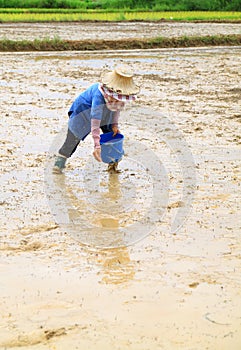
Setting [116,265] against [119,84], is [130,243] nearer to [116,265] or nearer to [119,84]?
[116,265]

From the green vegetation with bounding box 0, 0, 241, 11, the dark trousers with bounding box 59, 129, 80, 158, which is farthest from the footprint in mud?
the green vegetation with bounding box 0, 0, 241, 11

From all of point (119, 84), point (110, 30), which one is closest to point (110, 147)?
point (119, 84)

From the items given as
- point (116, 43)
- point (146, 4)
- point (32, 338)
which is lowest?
point (32, 338)

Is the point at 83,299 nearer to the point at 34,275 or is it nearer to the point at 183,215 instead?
the point at 34,275

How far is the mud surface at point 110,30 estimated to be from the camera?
701 inches

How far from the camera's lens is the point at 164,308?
3307mm

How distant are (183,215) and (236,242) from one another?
1.82ft

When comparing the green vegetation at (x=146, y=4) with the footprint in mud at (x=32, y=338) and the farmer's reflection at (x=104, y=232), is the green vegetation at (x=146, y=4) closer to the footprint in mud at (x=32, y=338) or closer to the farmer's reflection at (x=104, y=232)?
the farmer's reflection at (x=104, y=232)

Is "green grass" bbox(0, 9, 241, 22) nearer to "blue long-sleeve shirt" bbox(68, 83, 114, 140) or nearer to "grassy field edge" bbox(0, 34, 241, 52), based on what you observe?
"grassy field edge" bbox(0, 34, 241, 52)

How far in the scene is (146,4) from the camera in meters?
32.0

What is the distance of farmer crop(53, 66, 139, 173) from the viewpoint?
16.4 feet

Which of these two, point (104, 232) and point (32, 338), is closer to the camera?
point (32, 338)

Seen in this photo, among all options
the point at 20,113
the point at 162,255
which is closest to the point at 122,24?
the point at 20,113

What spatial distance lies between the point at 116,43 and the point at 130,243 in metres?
12.7
